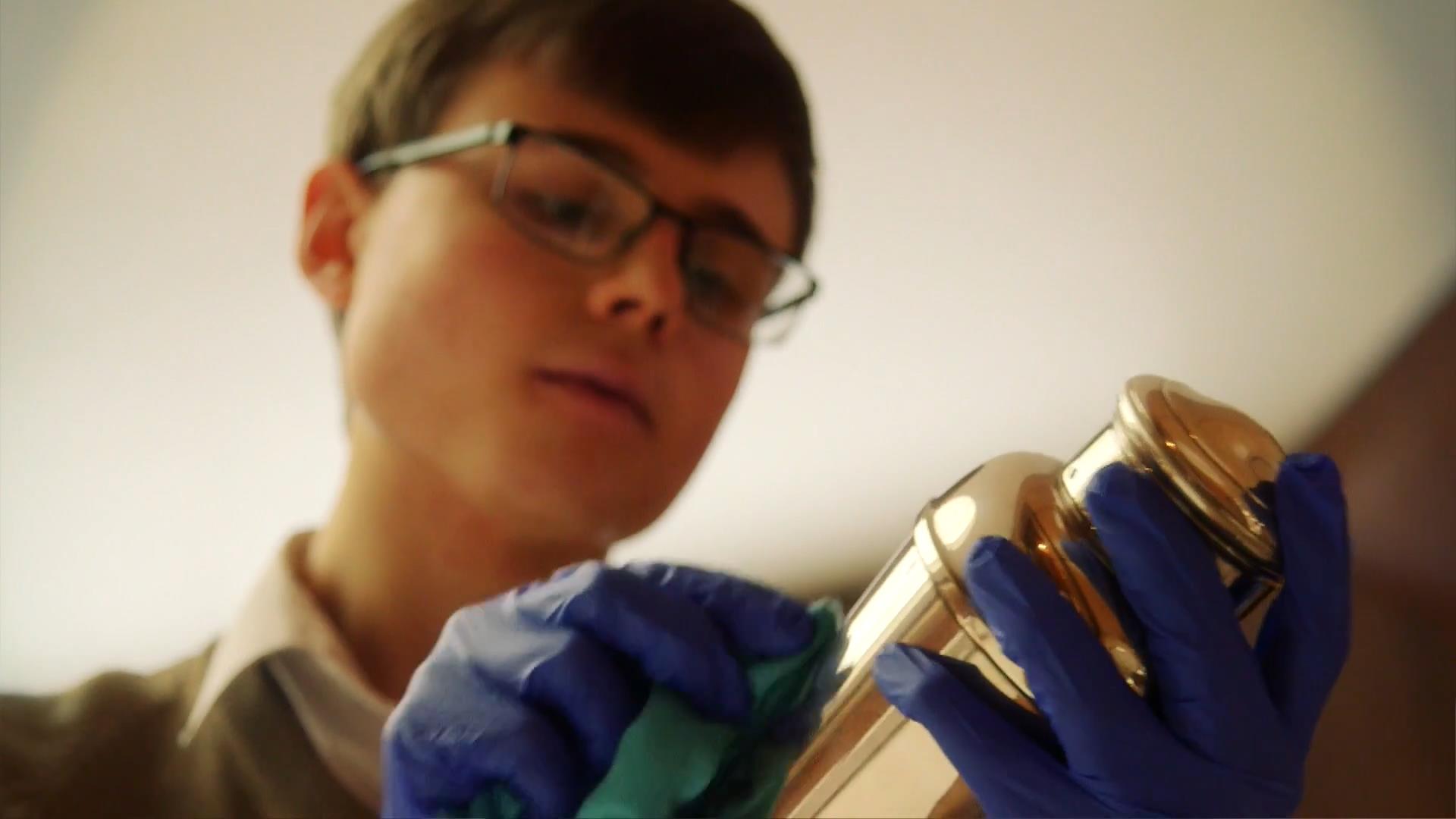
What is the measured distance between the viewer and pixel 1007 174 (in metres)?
0.54

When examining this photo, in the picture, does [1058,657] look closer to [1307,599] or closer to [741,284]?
[1307,599]

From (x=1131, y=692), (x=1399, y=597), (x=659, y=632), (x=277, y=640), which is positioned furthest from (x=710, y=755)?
(x=1399, y=597)

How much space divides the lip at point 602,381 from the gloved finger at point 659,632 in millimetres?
137

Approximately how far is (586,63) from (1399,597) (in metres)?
0.52

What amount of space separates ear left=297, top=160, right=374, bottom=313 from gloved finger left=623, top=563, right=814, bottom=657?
245mm

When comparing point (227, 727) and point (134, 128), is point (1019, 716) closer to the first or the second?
point (227, 727)

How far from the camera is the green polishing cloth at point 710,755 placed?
0.29 meters

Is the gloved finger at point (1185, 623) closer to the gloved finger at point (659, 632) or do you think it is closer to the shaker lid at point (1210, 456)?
the shaker lid at point (1210, 456)

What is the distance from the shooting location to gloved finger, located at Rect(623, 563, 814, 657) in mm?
320

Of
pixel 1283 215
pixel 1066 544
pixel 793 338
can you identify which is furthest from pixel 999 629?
pixel 1283 215

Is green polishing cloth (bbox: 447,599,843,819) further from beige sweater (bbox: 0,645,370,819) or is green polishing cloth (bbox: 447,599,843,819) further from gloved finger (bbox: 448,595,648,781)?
beige sweater (bbox: 0,645,370,819)

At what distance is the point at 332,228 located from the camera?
0.48 meters

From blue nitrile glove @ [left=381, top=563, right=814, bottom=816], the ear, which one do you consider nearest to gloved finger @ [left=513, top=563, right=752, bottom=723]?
blue nitrile glove @ [left=381, top=563, right=814, bottom=816]

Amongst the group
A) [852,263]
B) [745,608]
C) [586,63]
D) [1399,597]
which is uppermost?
[586,63]
